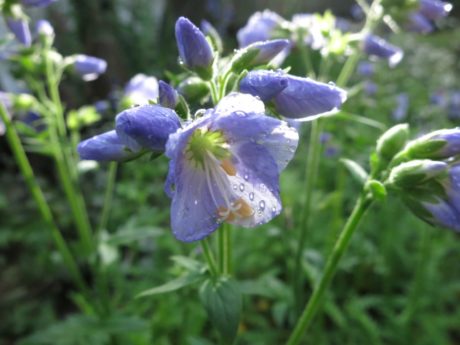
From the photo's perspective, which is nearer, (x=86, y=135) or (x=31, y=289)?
(x=31, y=289)

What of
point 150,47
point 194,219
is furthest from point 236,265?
point 150,47

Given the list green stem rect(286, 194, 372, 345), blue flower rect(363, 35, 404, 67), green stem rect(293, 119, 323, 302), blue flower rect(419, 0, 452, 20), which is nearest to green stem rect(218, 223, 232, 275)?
green stem rect(286, 194, 372, 345)

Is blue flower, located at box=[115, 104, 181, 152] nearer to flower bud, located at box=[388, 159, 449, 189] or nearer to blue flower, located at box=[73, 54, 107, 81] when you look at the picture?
flower bud, located at box=[388, 159, 449, 189]

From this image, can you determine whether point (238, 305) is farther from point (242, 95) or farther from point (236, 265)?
point (236, 265)

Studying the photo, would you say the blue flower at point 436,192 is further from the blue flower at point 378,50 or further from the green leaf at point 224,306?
the blue flower at point 378,50

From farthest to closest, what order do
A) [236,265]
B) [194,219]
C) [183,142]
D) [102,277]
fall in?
[236,265], [102,277], [194,219], [183,142]
